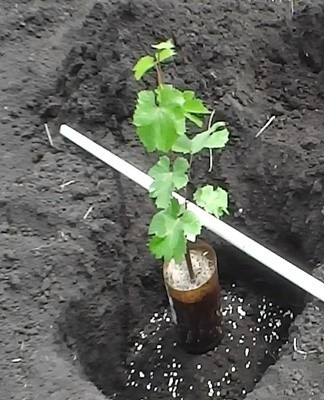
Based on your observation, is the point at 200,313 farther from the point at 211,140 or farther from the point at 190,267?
the point at 211,140

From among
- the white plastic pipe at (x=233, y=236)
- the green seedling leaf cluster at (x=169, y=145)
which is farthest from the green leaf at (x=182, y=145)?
the white plastic pipe at (x=233, y=236)

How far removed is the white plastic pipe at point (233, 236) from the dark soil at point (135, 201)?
0.22 feet

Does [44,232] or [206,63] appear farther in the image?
[206,63]

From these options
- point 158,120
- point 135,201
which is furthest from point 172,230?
point 135,201

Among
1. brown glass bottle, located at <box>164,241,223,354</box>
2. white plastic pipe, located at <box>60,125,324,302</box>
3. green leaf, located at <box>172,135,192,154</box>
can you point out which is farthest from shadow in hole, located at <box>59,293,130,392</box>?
green leaf, located at <box>172,135,192,154</box>

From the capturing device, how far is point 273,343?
5.72 ft

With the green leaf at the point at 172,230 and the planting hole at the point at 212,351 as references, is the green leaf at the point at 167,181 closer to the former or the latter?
the green leaf at the point at 172,230

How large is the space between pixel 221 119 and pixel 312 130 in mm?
193

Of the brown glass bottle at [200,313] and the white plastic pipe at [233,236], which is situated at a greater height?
the white plastic pipe at [233,236]

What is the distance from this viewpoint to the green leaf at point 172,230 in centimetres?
136

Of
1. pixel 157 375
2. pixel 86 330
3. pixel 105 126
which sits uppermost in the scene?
pixel 105 126

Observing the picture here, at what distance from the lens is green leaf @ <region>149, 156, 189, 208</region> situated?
1.36m

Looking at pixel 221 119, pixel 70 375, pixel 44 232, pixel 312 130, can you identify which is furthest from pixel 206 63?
pixel 70 375

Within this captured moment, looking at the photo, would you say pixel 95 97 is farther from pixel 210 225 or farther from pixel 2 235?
pixel 210 225
